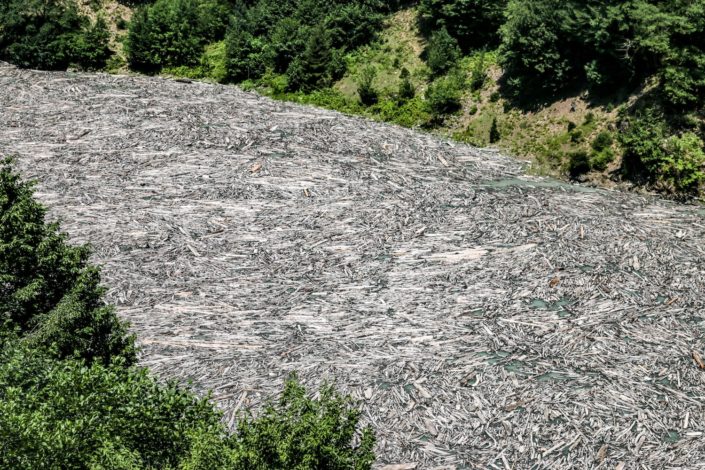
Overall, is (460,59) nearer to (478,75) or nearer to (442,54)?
(442,54)

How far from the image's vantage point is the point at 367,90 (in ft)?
141

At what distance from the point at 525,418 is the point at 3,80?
39648mm

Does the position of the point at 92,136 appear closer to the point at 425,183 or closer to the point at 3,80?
the point at 3,80

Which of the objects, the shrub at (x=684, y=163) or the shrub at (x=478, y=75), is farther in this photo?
the shrub at (x=478, y=75)

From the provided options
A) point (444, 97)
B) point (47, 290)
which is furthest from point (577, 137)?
point (47, 290)

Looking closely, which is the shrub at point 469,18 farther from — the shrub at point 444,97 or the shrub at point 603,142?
the shrub at point 603,142

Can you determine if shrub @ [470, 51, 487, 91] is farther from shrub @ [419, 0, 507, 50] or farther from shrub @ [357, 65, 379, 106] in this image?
shrub @ [357, 65, 379, 106]

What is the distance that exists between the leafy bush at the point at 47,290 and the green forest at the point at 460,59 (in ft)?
80.0

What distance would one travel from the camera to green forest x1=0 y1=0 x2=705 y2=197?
1261 inches

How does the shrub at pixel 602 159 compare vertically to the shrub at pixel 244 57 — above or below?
below

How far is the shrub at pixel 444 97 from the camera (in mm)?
39806

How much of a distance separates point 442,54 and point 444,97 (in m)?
4.47

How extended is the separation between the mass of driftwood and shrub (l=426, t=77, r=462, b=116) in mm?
4610

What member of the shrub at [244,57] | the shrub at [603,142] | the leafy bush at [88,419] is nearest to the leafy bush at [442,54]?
the shrub at [244,57]
